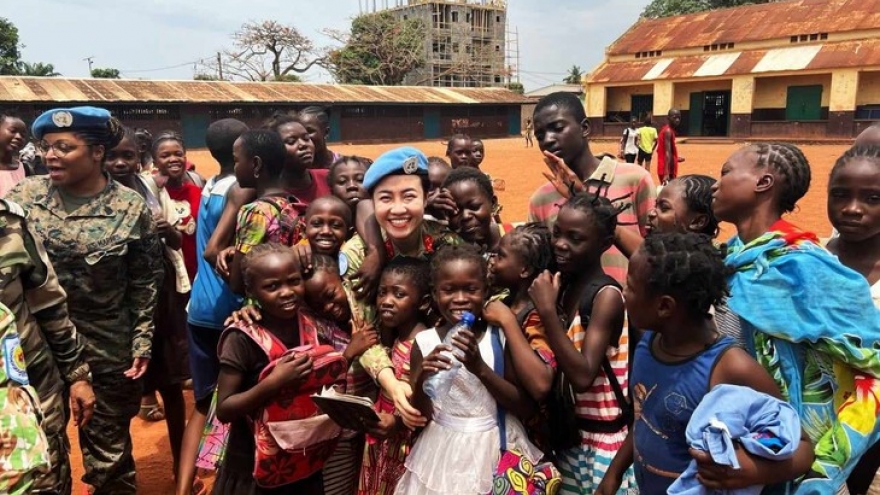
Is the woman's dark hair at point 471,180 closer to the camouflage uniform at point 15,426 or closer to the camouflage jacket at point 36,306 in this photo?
the camouflage jacket at point 36,306

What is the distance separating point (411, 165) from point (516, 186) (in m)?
13.2

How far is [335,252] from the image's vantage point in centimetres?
295

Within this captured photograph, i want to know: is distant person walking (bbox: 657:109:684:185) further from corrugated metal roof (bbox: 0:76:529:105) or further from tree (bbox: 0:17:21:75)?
tree (bbox: 0:17:21:75)

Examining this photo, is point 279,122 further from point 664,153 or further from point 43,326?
point 664,153

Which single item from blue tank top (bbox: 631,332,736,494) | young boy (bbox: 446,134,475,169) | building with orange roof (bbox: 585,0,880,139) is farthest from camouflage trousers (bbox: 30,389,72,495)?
building with orange roof (bbox: 585,0,880,139)

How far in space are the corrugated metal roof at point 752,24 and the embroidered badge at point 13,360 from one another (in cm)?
3233

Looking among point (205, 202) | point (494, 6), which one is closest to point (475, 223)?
point (205, 202)

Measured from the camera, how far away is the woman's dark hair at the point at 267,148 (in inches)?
126

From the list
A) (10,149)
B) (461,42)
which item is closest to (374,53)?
(461,42)

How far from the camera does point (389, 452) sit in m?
2.53

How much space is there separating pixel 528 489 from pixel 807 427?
2.97 feet

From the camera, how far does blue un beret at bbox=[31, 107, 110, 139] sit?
2834mm

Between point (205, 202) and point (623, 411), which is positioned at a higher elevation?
point (205, 202)

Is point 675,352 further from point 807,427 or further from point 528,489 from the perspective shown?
point 528,489
